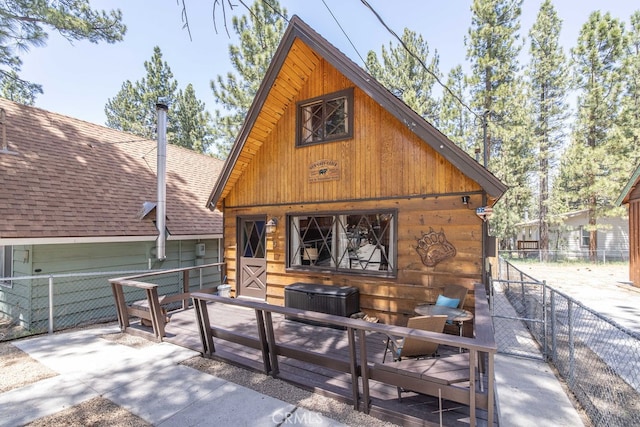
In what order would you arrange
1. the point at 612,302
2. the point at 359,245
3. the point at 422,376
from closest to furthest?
the point at 422,376, the point at 359,245, the point at 612,302

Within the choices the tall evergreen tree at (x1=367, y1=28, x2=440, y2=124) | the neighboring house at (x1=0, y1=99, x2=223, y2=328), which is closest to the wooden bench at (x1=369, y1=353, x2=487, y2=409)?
the neighboring house at (x1=0, y1=99, x2=223, y2=328)

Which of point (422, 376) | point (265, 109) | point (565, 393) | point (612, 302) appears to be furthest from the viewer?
point (612, 302)

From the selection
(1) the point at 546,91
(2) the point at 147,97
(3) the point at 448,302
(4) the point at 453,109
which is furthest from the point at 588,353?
(2) the point at 147,97

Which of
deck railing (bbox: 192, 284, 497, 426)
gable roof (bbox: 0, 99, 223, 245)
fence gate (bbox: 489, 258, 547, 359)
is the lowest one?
fence gate (bbox: 489, 258, 547, 359)

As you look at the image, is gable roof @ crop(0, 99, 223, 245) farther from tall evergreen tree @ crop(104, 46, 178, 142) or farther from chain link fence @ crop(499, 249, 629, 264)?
chain link fence @ crop(499, 249, 629, 264)

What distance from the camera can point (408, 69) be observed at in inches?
694

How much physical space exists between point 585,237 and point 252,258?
23751 millimetres

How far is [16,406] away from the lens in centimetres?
316

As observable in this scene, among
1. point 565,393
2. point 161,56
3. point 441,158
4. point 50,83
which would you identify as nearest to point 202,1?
point 441,158

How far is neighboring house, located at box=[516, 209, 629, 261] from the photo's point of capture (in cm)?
1820

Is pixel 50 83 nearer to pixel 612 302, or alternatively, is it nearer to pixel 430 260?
pixel 430 260

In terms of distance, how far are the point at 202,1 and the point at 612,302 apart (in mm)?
11266

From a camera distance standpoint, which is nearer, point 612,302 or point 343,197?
point 343,197

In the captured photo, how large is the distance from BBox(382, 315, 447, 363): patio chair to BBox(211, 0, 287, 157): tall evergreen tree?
13.0 metres
